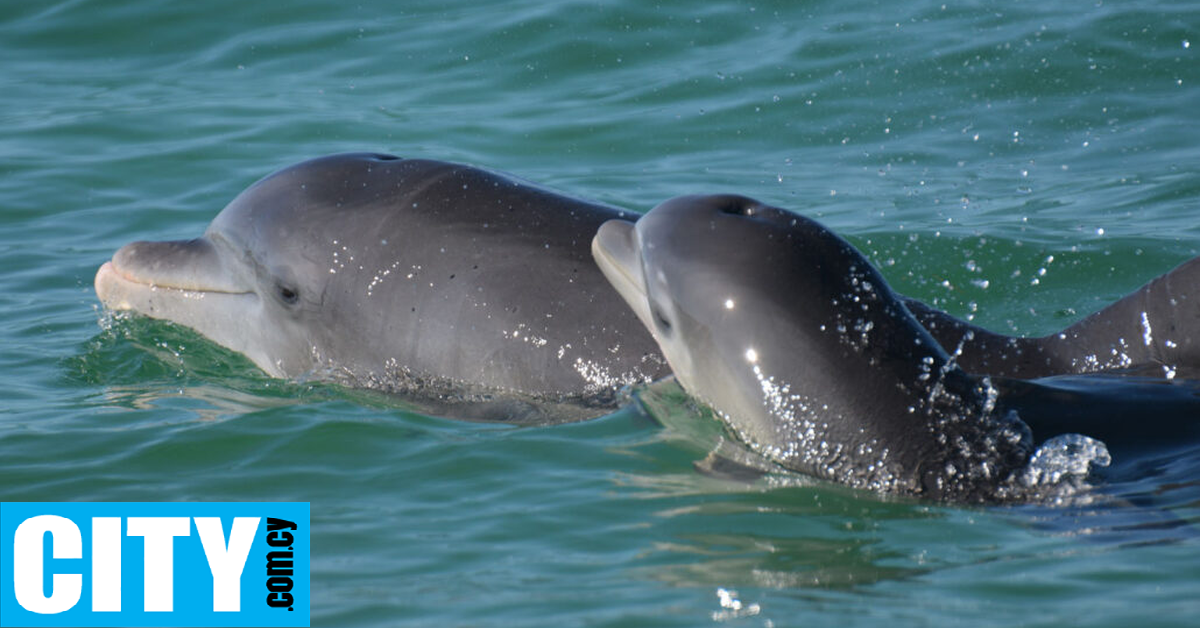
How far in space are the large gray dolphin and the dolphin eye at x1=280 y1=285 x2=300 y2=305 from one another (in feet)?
6.94

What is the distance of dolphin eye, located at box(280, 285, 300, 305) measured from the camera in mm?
8406

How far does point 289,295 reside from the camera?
8438mm

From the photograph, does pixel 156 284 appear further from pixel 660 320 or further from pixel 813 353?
pixel 813 353

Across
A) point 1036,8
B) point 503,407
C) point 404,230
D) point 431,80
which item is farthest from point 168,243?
point 1036,8

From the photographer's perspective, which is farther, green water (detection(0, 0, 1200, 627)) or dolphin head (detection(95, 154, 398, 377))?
dolphin head (detection(95, 154, 398, 377))

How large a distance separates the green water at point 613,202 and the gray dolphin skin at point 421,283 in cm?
25

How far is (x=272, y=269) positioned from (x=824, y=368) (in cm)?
311

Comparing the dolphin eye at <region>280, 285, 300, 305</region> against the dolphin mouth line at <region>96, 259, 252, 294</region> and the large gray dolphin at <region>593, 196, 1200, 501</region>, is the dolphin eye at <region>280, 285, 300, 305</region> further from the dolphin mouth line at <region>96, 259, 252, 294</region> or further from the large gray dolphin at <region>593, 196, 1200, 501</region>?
the large gray dolphin at <region>593, 196, 1200, 501</region>

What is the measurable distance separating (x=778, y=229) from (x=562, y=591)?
189 cm

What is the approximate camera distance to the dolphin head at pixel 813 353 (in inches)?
263

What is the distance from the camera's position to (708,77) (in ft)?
53.8

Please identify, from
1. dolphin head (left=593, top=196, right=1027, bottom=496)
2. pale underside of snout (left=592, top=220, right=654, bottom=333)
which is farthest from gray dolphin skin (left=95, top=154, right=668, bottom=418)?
dolphin head (left=593, top=196, right=1027, bottom=496)

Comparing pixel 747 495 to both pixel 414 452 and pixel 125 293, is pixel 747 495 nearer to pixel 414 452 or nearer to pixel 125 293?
pixel 414 452

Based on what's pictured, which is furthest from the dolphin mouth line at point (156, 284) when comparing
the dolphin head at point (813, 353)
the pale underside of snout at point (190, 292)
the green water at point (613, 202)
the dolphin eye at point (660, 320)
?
the dolphin head at point (813, 353)
